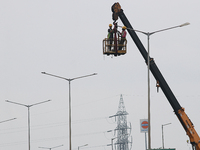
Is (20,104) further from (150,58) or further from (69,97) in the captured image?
(150,58)

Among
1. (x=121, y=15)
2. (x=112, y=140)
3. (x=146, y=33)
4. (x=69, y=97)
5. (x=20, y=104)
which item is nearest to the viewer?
(x=146, y=33)

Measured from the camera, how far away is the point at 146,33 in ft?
152

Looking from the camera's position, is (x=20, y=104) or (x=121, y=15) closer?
(x=121, y=15)

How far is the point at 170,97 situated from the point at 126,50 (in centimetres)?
589

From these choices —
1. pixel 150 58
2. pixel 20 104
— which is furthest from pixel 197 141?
pixel 20 104

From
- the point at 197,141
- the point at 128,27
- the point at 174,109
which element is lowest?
the point at 197,141

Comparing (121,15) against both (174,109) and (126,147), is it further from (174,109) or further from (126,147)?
(126,147)

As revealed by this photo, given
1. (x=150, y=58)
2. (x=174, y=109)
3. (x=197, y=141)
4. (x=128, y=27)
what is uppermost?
(x=128, y=27)

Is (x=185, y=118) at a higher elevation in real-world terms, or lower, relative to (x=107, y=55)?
lower

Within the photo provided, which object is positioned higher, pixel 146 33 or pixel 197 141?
pixel 146 33

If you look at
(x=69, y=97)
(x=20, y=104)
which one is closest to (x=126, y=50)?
(x=69, y=97)

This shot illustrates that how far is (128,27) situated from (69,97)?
2271 centimetres

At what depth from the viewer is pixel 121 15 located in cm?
4953

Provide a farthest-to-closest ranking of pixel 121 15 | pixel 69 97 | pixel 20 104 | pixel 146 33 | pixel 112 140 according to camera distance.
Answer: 1. pixel 112 140
2. pixel 20 104
3. pixel 69 97
4. pixel 121 15
5. pixel 146 33
